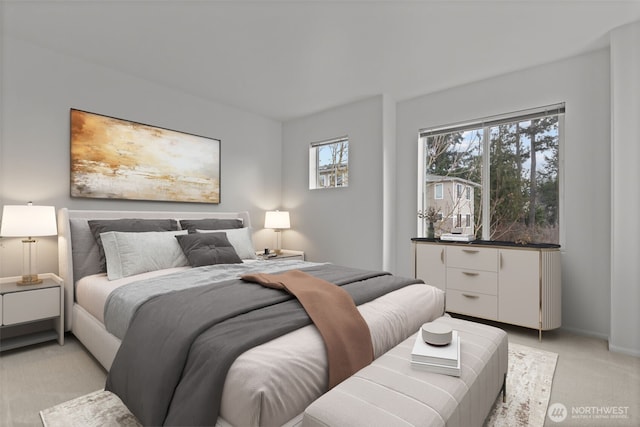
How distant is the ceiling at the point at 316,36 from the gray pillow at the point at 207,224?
1567mm

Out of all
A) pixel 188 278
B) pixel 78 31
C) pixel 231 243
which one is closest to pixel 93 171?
pixel 78 31

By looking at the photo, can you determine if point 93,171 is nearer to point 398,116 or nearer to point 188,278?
point 188,278

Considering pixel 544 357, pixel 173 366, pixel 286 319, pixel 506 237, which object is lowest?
pixel 544 357

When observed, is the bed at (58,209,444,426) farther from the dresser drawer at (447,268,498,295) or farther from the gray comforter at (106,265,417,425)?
the dresser drawer at (447,268,498,295)

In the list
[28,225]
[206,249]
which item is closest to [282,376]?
[206,249]

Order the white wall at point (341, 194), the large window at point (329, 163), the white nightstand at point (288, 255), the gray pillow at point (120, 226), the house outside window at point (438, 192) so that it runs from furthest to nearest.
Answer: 1. the large window at point (329, 163)
2. the white nightstand at point (288, 255)
3. the white wall at point (341, 194)
4. the house outside window at point (438, 192)
5. the gray pillow at point (120, 226)

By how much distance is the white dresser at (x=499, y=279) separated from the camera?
2.85 m

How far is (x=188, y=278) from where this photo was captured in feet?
7.66

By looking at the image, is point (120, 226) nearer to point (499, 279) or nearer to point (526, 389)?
point (526, 389)

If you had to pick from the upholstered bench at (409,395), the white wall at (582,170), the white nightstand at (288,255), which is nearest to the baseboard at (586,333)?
the white wall at (582,170)

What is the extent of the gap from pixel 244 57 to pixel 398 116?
2117 mm

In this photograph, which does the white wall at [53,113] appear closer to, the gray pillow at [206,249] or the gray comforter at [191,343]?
the gray pillow at [206,249]

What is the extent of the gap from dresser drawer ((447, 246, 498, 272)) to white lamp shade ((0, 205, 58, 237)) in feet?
12.0

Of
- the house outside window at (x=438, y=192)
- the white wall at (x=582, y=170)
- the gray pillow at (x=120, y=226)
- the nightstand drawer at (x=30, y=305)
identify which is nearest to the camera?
the nightstand drawer at (x=30, y=305)
